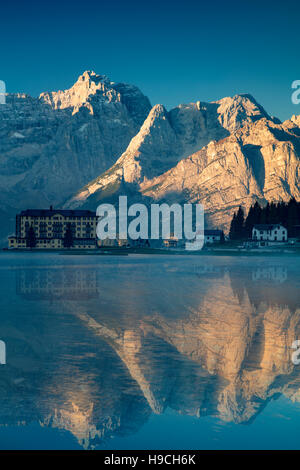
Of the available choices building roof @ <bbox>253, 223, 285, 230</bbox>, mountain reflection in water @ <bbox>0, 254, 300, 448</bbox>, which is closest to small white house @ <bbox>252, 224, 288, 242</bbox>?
building roof @ <bbox>253, 223, 285, 230</bbox>

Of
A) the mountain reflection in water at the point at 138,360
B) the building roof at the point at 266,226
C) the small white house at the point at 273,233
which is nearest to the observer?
the mountain reflection in water at the point at 138,360

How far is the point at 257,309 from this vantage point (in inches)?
1575

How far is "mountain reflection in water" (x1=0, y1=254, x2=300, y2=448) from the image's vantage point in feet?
56.2

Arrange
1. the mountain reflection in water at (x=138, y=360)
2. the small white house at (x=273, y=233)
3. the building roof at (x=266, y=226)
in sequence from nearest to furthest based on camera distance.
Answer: the mountain reflection in water at (x=138, y=360)
the small white house at (x=273, y=233)
the building roof at (x=266, y=226)

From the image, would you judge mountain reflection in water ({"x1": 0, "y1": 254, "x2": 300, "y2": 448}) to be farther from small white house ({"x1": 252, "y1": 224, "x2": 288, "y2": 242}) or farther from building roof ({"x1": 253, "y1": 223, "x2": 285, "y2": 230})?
building roof ({"x1": 253, "y1": 223, "x2": 285, "y2": 230})

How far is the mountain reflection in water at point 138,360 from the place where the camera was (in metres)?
17.1

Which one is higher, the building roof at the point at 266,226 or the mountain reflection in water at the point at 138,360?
the building roof at the point at 266,226

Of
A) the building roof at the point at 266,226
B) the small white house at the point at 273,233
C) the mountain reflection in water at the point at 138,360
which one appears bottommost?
the mountain reflection in water at the point at 138,360

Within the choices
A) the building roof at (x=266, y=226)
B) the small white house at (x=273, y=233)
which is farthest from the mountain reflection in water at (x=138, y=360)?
the building roof at (x=266, y=226)

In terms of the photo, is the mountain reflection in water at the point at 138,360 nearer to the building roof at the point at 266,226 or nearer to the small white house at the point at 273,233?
the small white house at the point at 273,233
